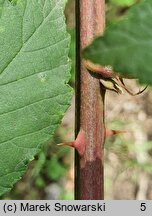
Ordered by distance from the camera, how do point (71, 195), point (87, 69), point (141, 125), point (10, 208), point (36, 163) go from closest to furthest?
point (87, 69), point (10, 208), point (36, 163), point (71, 195), point (141, 125)

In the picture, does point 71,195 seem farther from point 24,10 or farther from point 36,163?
point 24,10

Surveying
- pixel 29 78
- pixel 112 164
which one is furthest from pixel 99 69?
pixel 112 164

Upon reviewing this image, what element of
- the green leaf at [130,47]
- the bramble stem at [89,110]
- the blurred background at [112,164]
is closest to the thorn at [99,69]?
the bramble stem at [89,110]

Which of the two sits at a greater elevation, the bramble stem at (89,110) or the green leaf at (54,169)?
the bramble stem at (89,110)

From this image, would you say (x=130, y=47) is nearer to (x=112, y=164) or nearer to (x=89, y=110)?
(x=89, y=110)

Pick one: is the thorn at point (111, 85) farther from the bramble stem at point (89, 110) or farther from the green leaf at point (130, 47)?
the green leaf at point (130, 47)

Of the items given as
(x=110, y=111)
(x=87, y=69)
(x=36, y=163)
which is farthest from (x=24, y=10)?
(x=110, y=111)

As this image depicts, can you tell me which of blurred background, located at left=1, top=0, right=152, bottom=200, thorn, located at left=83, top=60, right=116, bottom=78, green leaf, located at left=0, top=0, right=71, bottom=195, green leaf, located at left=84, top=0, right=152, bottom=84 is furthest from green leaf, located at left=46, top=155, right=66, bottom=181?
green leaf, located at left=84, top=0, right=152, bottom=84
